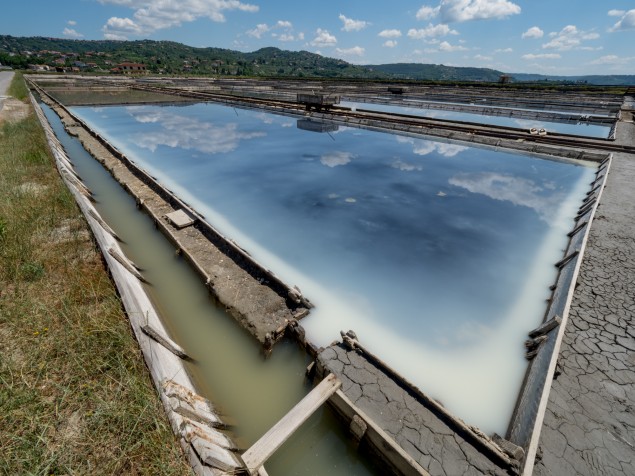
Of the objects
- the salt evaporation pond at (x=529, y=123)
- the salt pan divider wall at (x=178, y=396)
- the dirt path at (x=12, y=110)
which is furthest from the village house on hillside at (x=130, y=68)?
the salt pan divider wall at (x=178, y=396)

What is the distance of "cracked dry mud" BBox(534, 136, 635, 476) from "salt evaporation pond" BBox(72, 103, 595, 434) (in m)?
0.75

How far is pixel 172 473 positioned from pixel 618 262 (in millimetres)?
10834

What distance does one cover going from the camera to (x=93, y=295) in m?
5.85

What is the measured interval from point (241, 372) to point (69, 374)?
2543mm

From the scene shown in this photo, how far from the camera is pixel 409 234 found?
9758mm

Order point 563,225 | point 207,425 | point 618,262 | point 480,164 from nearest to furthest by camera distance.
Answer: point 207,425 < point 618,262 < point 563,225 < point 480,164

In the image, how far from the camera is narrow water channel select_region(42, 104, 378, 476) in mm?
4215

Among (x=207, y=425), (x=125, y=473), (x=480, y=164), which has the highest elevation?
(x=480, y=164)

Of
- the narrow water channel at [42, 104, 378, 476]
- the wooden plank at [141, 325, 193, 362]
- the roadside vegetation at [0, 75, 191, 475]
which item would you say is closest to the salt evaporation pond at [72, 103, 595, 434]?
the narrow water channel at [42, 104, 378, 476]

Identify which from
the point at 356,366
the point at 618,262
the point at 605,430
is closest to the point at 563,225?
the point at 618,262

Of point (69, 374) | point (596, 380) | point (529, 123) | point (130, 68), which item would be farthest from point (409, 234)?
point (130, 68)

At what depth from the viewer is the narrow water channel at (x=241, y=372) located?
4215 millimetres

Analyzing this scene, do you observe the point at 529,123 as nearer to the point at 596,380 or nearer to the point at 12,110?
the point at 596,380

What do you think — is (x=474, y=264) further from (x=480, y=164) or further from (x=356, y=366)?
(x=480, y=164)
